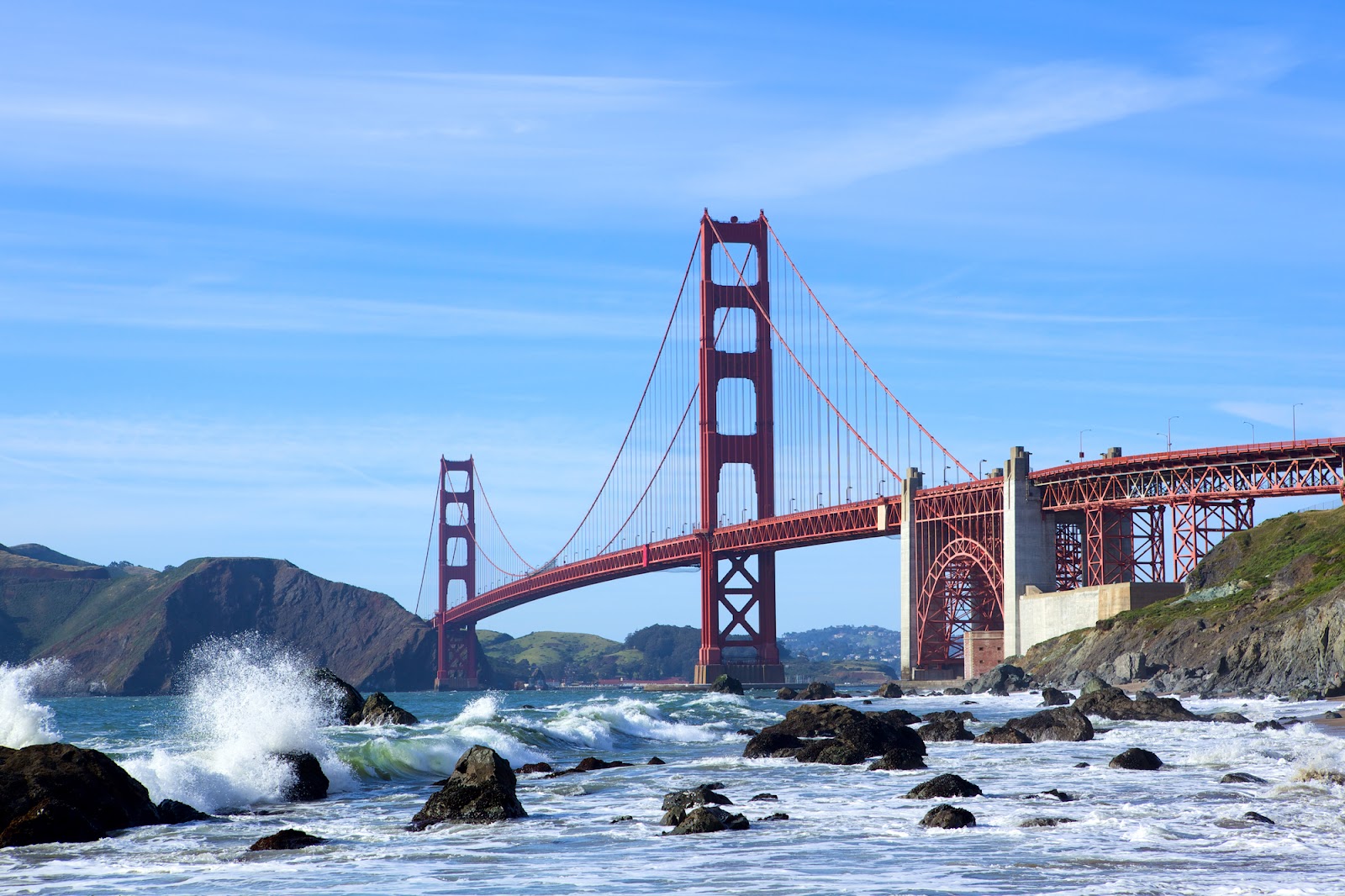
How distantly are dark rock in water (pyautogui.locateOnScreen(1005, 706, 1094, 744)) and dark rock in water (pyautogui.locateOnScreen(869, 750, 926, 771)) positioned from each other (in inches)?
238

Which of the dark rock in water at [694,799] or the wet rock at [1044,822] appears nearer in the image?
the wet rock at [1044,822]

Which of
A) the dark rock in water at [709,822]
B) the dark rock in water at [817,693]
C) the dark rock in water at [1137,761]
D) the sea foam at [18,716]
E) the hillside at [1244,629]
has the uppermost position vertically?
the hillside at [1244,629]

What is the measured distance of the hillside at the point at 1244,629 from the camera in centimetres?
4934

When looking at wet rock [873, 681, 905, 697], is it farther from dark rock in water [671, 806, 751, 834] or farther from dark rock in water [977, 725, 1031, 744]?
dark rock in water [671, 806, 751, 834]

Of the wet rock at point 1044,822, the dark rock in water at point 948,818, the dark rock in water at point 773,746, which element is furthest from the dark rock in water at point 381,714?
the wet rock at point 1044,822

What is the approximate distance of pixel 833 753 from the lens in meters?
29.2

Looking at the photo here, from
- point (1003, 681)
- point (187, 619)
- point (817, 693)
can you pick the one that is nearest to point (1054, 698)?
point (1003, 681)

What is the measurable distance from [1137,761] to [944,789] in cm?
546

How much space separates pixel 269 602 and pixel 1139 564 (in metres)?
131

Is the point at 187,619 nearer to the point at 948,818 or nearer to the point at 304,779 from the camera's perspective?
the point at 304,779

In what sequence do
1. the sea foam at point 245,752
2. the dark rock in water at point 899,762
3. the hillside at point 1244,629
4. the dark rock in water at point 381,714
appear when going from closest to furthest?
the sea foam at point 245,752 < the dark rock in water at point 899,762 < the dark rock in water at point 381,714 < the hillside at point 1244,629

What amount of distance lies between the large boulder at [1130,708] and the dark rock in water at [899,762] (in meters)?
12.9

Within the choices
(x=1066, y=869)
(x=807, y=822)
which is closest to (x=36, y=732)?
(x=807, y=822)

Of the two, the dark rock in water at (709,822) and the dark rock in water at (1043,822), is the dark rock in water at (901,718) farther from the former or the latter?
the dark rock in water at (709,822)
